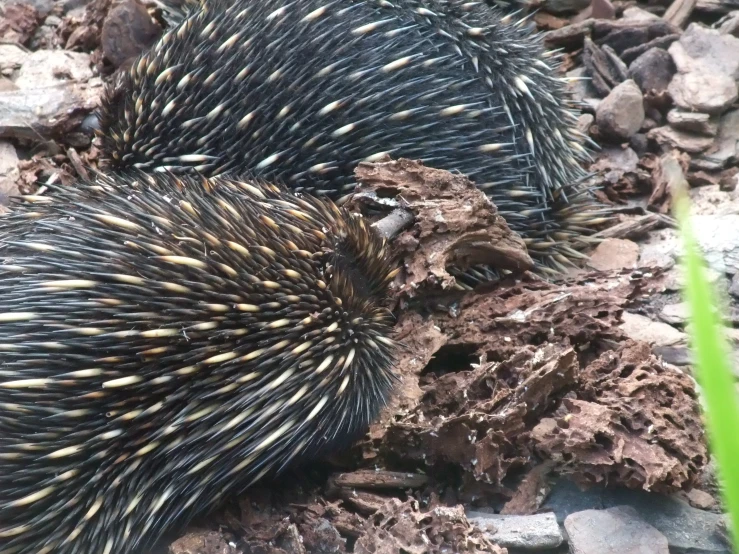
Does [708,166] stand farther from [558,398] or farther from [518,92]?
[558,398]

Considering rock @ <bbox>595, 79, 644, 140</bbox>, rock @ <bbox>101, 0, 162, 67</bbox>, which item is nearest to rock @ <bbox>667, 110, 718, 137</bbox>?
rock @ <bbox>595, 79, 644, 140</bbox>

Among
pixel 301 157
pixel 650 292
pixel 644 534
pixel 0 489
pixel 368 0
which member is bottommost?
pixel 0 489

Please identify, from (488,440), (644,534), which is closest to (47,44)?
(488,440)

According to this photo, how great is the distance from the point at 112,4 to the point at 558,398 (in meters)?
3.66

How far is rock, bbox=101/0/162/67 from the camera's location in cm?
450

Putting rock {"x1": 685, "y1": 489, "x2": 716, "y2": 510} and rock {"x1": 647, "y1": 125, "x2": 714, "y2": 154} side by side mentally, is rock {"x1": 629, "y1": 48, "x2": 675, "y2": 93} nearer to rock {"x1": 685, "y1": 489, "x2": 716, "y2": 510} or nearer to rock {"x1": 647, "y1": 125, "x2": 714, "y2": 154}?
rock {"x1": 647, "y1": 125, "x2": 714, "y2": 154}

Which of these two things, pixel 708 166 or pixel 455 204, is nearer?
pixel 455 204

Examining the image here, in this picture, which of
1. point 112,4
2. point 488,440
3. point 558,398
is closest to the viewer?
point 488,440

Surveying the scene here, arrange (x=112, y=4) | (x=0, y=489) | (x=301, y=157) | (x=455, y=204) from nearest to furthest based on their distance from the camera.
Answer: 1. (x=0, y=489)
2. (x=455, y=204)
3. (x=301, y=157)
4. (x=112, y=4)

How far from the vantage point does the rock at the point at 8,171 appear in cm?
407

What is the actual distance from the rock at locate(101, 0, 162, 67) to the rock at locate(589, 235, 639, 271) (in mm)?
2712

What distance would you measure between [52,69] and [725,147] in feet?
12.5

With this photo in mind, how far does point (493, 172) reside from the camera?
10.8 ft

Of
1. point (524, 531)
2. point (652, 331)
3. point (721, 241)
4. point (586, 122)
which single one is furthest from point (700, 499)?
point (586, 122)
